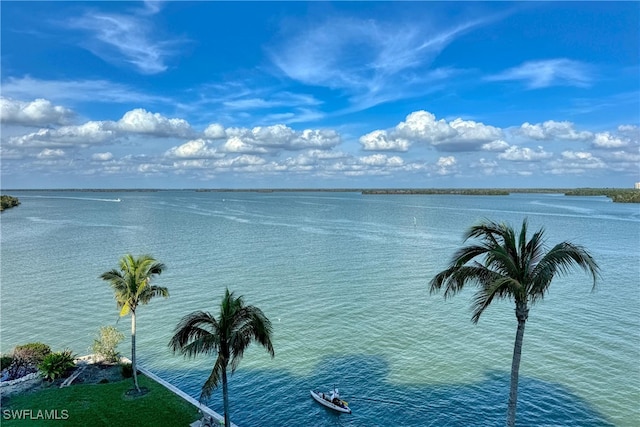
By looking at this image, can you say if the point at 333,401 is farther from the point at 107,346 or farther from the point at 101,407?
the point at 107,346

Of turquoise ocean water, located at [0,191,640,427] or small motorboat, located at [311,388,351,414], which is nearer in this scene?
small motorboat, located at [311,388,351,414]

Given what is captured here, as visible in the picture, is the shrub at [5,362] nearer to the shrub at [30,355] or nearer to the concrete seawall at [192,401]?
the shrub at [30,355]

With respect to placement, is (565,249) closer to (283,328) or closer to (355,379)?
(355,379)

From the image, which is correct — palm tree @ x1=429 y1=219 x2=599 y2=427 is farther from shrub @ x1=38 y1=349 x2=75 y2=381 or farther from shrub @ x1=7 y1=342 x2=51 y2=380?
shrub @ x1=7 y1=342 x2=51 y2=380

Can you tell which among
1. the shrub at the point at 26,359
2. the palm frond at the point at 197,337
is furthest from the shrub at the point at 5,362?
the palm frond at the point at 197,337

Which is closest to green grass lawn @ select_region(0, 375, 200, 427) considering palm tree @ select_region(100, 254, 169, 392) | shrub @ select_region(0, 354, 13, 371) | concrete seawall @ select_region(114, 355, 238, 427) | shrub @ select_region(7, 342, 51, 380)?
concrete seawall @ select_region(114, 355, 238, 427)

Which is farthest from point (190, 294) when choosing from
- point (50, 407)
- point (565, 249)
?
point (565, 249)
